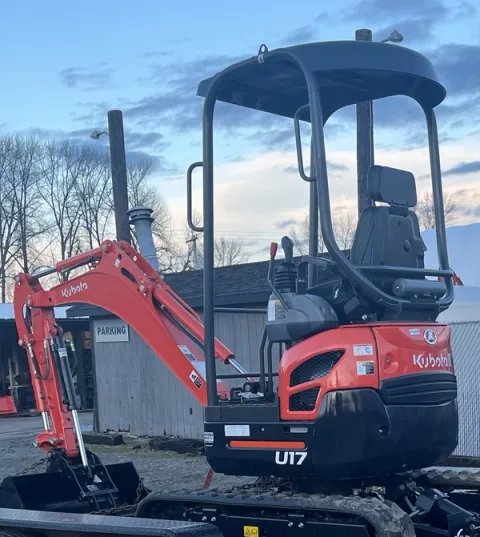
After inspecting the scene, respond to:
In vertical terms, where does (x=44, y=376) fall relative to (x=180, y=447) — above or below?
above

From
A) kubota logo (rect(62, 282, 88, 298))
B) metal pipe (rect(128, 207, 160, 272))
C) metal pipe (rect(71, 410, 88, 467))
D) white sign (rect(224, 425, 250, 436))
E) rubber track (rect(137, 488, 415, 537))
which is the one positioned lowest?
rubber track (rect(137, 488, 415, 537))

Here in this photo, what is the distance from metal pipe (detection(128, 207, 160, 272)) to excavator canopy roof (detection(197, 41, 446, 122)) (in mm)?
1316

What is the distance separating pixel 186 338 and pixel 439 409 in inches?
81.7

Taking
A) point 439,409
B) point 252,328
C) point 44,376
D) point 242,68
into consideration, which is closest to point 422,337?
point 439,409

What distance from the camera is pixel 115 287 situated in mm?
7020

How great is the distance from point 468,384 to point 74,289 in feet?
23.7

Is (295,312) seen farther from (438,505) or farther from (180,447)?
(180,447)

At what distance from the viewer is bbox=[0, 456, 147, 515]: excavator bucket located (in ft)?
22.9

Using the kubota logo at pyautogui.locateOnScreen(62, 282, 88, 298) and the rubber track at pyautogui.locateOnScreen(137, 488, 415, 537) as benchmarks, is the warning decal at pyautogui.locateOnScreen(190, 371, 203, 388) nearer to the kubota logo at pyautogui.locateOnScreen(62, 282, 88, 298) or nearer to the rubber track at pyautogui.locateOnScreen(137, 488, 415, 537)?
the rubber track at pyautogui.locateOnScreen(137, 488, 415, 537)

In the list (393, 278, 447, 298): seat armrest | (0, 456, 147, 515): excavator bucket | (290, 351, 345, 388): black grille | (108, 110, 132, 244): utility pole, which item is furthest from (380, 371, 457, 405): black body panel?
(108, 110, 132, 244): utility pole

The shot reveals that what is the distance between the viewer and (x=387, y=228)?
17.4 feet

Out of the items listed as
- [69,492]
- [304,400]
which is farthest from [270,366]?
[69,492]

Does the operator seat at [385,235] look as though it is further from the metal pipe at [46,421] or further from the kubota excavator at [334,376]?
the metal pipe at [46,421]

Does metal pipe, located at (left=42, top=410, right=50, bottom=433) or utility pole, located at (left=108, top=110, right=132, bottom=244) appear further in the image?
utility pole, located at (left=108, top=110, right=132, bottom=244)
